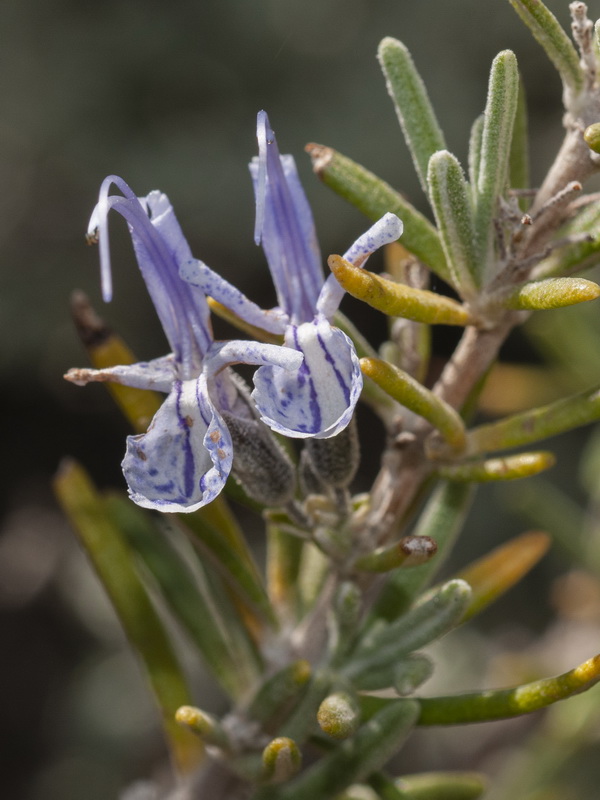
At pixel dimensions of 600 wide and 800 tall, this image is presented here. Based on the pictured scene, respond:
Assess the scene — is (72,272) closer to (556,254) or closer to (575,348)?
(575,348)

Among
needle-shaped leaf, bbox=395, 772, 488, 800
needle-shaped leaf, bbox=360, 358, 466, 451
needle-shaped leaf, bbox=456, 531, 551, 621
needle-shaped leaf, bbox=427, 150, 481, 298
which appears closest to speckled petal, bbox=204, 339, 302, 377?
needle-shaped leaf, bbox=360, 358, 466, 451

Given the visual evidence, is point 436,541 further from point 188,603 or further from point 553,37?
point 553,37

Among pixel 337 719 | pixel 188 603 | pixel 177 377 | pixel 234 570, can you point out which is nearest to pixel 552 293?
pixel 177 377

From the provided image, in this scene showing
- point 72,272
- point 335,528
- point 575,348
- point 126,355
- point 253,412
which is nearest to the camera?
point 253,412

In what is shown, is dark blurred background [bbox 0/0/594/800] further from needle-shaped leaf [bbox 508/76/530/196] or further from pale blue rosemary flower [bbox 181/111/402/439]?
pale blue rosemary flower [bbox 181/111/402/439]

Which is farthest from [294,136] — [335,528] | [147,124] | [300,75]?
[335,528]
